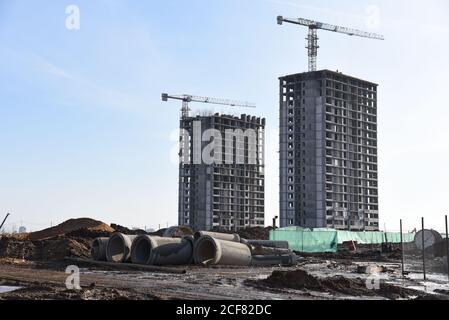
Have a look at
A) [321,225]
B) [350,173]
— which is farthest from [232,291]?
[350,173]

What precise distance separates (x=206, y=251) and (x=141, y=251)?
12.0ft

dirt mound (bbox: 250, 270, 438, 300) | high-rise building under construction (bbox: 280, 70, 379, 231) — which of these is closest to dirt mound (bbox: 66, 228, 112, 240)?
dirt mound (bbox: 250, 270, 438, 300)

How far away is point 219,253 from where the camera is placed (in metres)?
28.5

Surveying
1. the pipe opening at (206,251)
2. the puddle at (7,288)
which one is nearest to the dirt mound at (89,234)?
the pipe opening at (206,251)

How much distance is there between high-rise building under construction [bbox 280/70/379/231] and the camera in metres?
114

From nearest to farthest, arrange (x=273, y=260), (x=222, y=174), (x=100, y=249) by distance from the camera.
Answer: (x=100, y=249) → (x=273, y=260) → (x=222, y=174)

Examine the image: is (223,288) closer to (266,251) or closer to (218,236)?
(218,236)

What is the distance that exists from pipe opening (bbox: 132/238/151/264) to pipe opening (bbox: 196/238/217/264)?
2.74 m

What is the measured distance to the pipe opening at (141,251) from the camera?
94.6 ft

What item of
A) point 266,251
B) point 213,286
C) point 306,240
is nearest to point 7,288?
point 213,286

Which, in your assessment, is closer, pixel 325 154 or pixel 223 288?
pixel 223 288

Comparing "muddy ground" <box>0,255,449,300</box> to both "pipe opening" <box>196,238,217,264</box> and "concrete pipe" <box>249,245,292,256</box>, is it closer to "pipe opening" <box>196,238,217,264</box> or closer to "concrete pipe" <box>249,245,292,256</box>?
"pipe opening" <box>196,238,217,264</box>
